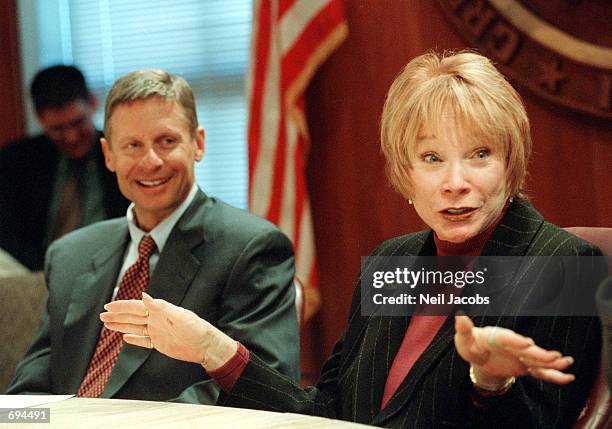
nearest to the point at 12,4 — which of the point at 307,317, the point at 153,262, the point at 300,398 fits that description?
the point at 307,317

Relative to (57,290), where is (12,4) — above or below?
above

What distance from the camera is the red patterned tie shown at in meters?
2.39

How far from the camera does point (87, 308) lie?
2.53 meters

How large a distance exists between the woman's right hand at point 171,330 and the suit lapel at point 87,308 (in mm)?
683

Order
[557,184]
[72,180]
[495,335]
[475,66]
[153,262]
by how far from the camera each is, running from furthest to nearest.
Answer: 1. [72,180]
2. [557,184]
3. [153,262]
4. [475,66]
5. [495,335]

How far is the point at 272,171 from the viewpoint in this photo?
139 inches

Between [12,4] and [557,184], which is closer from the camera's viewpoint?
[557,184]

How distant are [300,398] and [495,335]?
0.69 metres

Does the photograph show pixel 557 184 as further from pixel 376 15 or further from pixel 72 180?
pixel 72 180

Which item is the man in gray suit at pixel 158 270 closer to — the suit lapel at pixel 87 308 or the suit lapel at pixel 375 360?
the suit lapel at pixel 87 308

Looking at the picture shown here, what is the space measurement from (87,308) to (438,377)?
47.6 inches

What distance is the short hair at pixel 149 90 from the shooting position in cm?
253

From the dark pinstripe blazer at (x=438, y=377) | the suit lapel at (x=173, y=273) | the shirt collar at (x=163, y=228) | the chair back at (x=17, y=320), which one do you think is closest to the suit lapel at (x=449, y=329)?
the dark pinstripe blazer at (x=438, y=377)

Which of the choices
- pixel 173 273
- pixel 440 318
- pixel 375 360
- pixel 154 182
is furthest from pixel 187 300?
pixel 440 318
